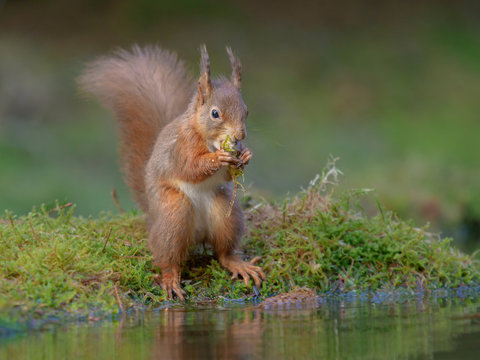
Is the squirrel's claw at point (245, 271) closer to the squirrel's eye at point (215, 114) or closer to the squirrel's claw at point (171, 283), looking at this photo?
the squirrel's claw at point (171, 283)

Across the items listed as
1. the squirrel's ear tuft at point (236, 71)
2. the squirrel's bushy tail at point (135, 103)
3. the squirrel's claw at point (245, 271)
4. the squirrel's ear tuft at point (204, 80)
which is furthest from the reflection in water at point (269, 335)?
the squirrel's bushy tail at point (135, 103)

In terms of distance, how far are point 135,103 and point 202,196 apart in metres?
1.11

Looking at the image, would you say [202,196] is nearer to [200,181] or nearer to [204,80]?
[200,181]

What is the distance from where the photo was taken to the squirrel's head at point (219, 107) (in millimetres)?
4781

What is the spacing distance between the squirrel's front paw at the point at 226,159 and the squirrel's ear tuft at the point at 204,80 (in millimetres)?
365

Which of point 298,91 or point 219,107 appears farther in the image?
point 298,91

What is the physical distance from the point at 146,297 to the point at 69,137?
801 cm

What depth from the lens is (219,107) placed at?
15.8ft

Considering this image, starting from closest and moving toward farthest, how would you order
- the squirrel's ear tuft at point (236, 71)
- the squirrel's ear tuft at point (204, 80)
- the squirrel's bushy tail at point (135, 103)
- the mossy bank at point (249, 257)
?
the mossy bank at point (249, 257)
the squirrel's ear tuft at point (204, 80)
the squirrel's ear tuft at point (236, 71)
the squirrel's bushy tail at point (135, 103)

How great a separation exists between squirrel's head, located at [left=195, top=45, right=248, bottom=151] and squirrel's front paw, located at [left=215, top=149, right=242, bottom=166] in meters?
0.08

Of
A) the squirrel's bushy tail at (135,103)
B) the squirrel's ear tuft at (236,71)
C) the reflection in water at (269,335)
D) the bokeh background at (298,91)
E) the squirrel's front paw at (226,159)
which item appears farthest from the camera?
the bokeh background at (298,91)

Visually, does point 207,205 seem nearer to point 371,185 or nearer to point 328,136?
point 371,185

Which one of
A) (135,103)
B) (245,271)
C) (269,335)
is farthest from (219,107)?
(269,335)

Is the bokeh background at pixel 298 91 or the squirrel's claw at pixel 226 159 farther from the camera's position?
the bokeh background at pixel 298 91
